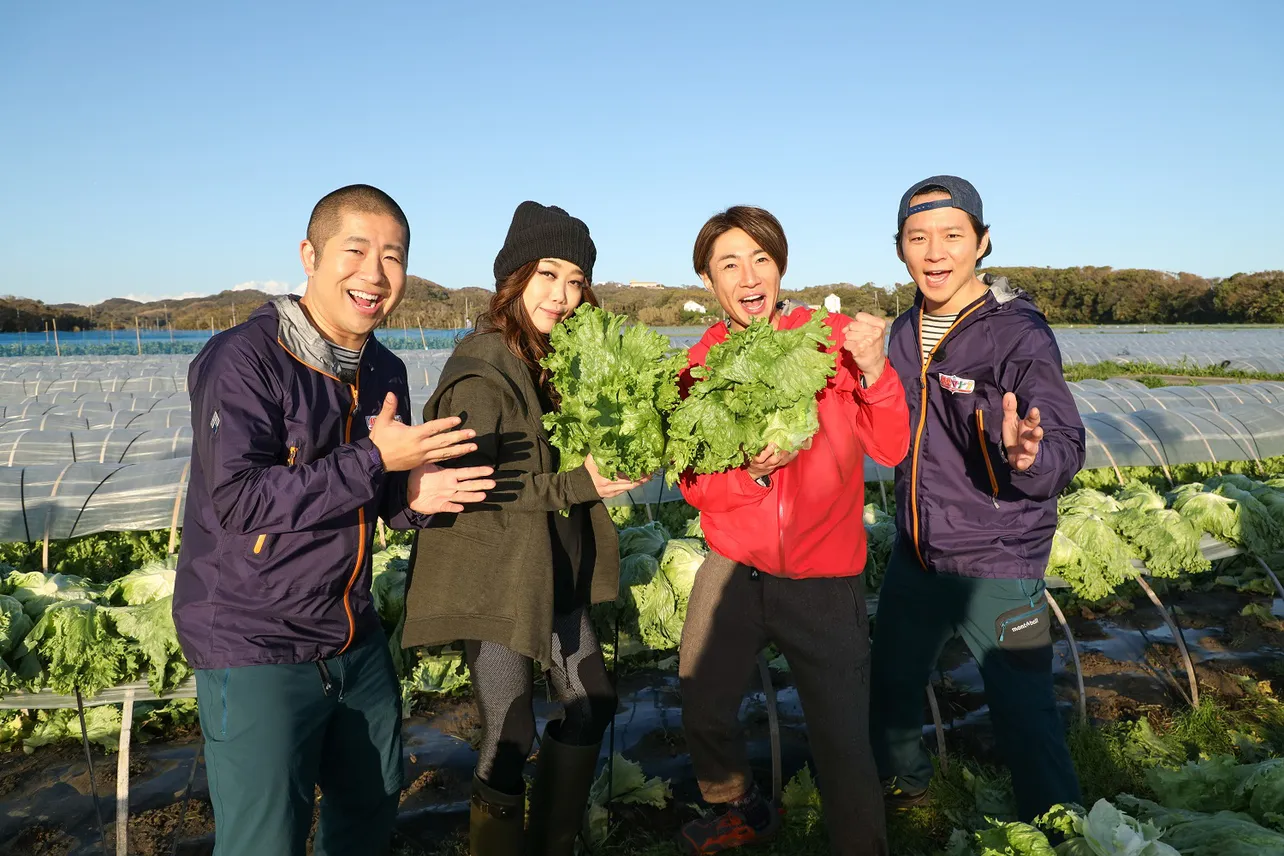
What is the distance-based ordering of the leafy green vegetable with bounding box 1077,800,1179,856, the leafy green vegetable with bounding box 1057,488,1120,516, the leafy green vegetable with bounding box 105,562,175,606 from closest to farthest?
the leafy green vegetable with bounding box 1077,800,1179,856, the leafy green vegetable with bounding box 105,562,175,606, the leafy green vegetable with bounding box 1057,488,1120,516

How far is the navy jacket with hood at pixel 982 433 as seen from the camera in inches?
132

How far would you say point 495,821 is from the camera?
3006 millimetres

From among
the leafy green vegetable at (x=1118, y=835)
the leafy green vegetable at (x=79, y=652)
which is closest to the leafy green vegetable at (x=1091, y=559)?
the leafy green vegetable at (x=1118, y=835)

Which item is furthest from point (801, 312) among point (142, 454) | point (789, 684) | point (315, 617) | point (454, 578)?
point (142, 454)

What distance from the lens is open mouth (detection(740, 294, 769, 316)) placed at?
10.5ft

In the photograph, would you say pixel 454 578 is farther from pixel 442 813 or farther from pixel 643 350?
pixel 442 813

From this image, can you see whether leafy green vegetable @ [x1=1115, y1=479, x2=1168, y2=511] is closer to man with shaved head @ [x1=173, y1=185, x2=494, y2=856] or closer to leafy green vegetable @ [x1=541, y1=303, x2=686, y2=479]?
leafy green vegetable @ [x1=541, y1=303, x2=686, y2=479]

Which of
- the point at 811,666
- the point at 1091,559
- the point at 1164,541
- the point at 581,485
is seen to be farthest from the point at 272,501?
the point at 1164,541

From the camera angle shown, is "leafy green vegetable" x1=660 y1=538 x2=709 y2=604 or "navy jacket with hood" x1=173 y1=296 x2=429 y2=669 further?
"leafy green vegetable" x1=660 y1=538 x2=709 y2=604

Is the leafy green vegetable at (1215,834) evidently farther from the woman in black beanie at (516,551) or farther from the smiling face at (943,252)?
the smiling face at (943,252)

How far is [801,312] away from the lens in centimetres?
323

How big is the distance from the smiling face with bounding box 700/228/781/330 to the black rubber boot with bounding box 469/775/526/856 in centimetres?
213

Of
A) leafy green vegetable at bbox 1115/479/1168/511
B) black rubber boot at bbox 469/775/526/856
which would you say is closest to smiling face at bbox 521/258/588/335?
black rubber boot at bbox 469/775/526/856

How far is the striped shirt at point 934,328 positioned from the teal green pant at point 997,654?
1.05 meters
